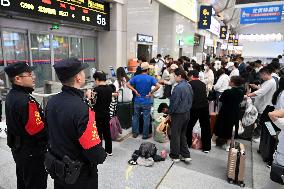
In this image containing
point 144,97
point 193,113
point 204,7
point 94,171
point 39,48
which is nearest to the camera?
point 94,171

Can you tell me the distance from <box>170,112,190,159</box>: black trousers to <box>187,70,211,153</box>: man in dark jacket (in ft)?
1.07

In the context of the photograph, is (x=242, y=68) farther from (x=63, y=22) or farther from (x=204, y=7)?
(x=204, y=7)

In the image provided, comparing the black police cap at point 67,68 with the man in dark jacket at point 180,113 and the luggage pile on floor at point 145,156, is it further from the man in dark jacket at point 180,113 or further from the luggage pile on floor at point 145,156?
the luggage pile on floor at point 145,156

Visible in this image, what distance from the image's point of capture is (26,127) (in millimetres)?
1971

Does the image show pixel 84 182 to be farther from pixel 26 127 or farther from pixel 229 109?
pixel 229 109

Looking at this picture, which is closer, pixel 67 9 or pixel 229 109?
pixel 229 109

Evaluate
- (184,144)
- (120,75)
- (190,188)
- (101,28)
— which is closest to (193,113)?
(184,144)

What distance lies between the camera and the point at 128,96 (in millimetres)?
4832

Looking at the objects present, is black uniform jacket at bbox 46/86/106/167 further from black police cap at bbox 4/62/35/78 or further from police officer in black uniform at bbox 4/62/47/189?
black police cap at bbox 4/62/35/78

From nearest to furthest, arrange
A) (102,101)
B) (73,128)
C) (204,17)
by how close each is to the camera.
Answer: (73,128)
(102,101)
(204,17)

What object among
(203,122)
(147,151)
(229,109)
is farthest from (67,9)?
(229,109)

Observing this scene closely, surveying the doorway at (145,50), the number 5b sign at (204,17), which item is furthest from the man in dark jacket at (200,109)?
the number 5b sign at (204,17)

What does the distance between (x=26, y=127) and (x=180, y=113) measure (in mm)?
2138

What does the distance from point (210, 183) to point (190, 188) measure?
1.07 feet
